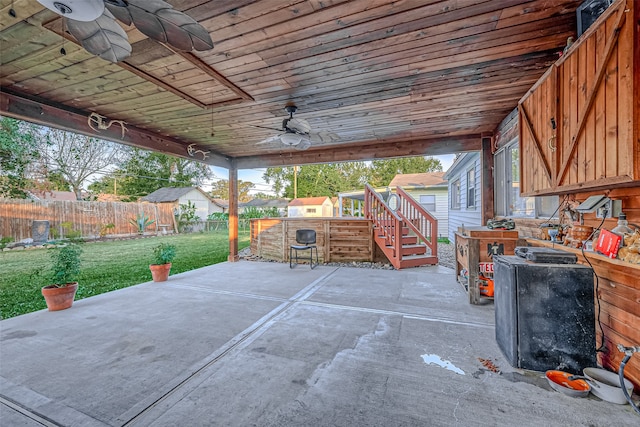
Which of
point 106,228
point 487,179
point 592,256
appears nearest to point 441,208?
point 487,179

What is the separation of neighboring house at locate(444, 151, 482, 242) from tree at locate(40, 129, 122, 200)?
13.6 meters

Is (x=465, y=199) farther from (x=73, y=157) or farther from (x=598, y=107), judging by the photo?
(x=73, y=157)

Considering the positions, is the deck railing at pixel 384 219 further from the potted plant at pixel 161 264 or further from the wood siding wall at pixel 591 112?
the potted plant at pixel 161 264

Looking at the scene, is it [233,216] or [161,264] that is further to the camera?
[233,216]

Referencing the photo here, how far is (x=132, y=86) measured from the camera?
295cm

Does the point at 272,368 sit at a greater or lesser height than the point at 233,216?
lesser

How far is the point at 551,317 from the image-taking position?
187 centimetres

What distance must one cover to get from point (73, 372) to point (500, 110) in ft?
18.4

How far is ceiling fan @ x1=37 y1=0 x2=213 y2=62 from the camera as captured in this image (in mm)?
1280

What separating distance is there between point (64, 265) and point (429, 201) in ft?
42.6

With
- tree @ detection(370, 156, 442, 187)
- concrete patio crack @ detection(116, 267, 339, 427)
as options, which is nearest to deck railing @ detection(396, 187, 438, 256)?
concrete patio crack @ detection(116, 267, 339, 427)

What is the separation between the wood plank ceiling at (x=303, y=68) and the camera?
184cm

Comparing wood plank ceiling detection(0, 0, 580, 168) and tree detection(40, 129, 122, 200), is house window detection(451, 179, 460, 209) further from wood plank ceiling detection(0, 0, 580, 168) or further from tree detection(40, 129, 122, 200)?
tree detection(40, 129, 122, 200)

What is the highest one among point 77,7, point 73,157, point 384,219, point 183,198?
point 73,157
